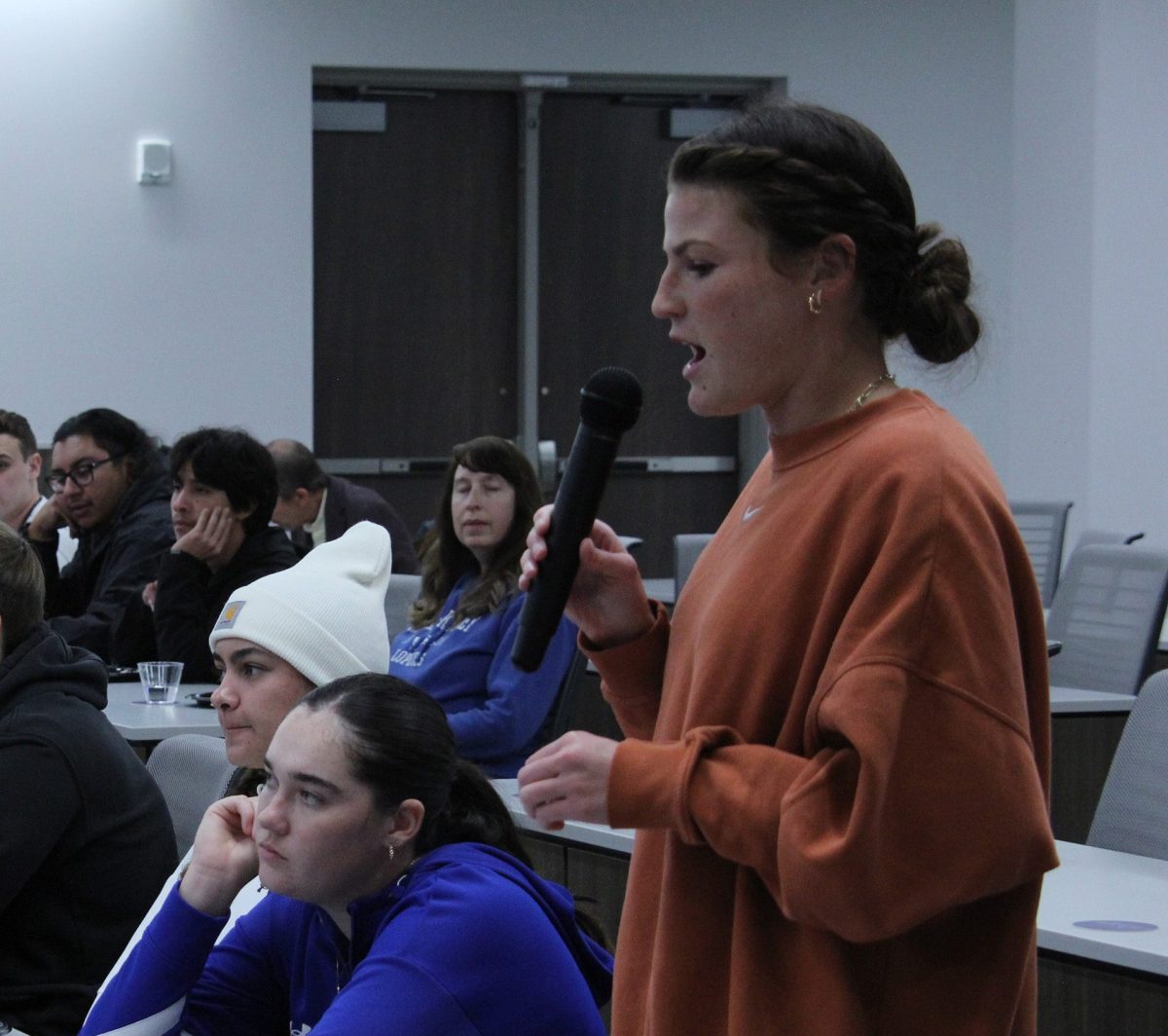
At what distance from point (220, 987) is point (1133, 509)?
5.72 metres

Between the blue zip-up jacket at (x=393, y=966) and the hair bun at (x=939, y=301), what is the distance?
2.20 ft

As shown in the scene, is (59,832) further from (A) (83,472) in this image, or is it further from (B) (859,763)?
(A) (83,472)

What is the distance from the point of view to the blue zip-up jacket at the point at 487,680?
11.2 feet

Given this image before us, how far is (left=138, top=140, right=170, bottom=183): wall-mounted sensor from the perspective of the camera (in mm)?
6926

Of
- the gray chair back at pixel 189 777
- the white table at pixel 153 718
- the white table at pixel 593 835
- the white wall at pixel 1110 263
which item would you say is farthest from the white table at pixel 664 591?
the gray chair back at pixel 189 777

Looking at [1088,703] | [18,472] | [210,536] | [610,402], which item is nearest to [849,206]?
[610,402]

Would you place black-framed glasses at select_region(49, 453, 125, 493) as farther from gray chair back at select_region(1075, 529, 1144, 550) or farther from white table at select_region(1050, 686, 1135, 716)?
gray chair back at select_region(1075, 529, 1144, 550)

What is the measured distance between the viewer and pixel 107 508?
4680 mm

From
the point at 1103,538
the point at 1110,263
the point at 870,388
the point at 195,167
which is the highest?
the point at 195,167

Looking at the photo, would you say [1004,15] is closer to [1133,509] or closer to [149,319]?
[1133,509]

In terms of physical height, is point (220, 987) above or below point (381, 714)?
below

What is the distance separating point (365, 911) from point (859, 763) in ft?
2.48

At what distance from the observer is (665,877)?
1132mm

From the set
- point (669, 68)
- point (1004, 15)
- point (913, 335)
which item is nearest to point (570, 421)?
point (669, 68)
